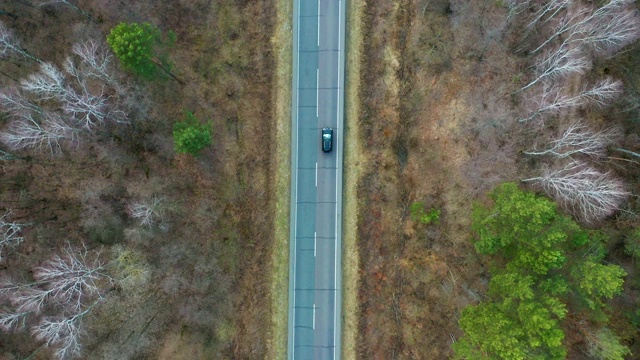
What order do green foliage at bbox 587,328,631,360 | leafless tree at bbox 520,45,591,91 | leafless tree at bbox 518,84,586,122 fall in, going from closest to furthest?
green foliage at bbox 587,328,631,360
leafless tree at bbox 520,45,591,91
leafless tree at bbox 518,84,586,122

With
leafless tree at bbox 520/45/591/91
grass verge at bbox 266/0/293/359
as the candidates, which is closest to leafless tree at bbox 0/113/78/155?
grass verge at bbox 266/0/293/359

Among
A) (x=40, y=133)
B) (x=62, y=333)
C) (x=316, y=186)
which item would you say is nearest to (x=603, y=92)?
(x=316, y=186)

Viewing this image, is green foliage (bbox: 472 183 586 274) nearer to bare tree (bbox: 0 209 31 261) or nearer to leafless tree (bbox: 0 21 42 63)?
bare tree (bbox: 0 209 31 261)

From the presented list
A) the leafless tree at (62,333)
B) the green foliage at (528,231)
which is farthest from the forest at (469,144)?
the leafless tree at (62,333)

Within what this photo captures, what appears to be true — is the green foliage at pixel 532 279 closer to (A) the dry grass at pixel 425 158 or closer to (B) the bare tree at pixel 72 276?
(A) the dry grass at pixel 425 158

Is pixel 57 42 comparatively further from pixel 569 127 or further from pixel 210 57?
pixel 569 127

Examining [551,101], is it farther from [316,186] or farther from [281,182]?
[281,182]
